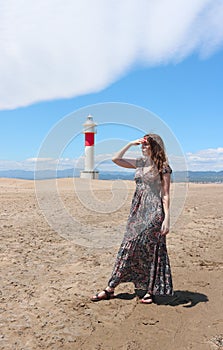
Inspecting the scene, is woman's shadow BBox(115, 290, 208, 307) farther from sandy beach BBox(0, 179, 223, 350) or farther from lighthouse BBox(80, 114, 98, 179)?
lighthouse BBox(80, 114, 98, 179)

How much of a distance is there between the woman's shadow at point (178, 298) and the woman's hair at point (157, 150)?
1.72 metres

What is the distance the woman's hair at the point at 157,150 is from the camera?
4633 millimetres

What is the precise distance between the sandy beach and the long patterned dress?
354 mm

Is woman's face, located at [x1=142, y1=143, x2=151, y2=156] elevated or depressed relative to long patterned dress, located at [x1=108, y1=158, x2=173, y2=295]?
elevated

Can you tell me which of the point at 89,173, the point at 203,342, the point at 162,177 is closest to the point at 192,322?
the point at 203,342

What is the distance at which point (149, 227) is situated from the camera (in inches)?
185

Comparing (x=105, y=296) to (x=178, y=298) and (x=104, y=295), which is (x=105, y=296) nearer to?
(x=104, y=295)

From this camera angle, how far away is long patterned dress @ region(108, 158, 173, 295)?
470cm

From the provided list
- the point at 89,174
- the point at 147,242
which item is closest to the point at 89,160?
the point at 89,174

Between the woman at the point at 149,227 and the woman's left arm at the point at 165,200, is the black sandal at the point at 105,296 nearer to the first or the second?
the woman at the point at 149,227

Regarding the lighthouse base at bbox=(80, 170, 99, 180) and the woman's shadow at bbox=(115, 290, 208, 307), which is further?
the lighthouse base at bbox=(80, 170, 99, 180)

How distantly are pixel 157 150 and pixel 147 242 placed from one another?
44.1 inches

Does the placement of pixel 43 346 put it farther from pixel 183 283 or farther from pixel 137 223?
pixel 183 283

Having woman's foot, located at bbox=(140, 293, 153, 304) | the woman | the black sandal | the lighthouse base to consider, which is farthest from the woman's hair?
the lighthouse base
